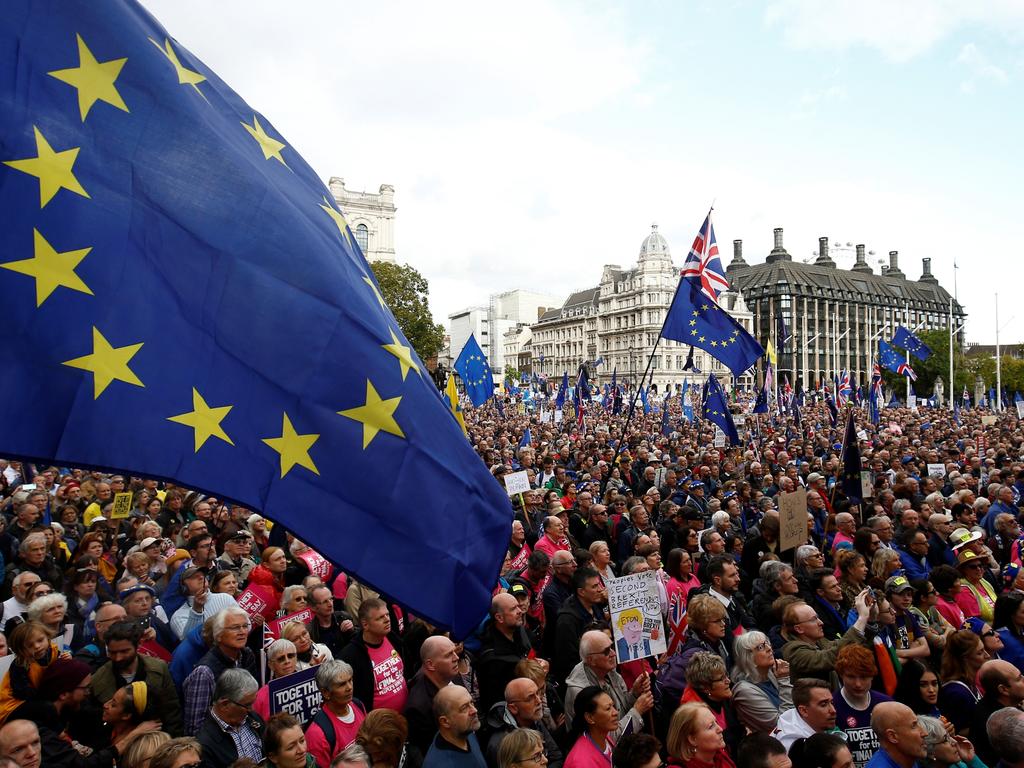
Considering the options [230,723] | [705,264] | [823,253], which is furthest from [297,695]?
[823,253]

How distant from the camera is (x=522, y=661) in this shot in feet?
15.4

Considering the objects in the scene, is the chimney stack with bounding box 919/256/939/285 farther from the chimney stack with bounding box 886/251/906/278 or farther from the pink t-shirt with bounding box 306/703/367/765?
the pink t-shirt with bounding box 306/703/367/765

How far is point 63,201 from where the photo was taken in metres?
3.04

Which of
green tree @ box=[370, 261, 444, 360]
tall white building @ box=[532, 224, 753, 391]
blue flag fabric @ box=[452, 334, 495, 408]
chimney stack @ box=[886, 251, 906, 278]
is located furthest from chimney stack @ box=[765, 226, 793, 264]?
blue flag fabric @ box=[452, 334, 495, 408]

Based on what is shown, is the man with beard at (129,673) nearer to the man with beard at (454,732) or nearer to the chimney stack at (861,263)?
the man with beard at (454,732)

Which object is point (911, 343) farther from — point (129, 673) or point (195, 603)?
point (129, 673)

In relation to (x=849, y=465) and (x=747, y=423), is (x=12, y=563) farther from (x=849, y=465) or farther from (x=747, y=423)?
(x=747, y=423)

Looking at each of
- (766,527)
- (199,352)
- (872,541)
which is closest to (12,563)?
(199,352)

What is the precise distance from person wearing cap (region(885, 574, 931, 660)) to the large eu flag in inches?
147

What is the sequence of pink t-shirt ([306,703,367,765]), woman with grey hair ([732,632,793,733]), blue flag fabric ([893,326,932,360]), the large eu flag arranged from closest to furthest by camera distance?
the large eu flag < pink t-shirt ([306,703,367,765]) < woman with grey hair ([732,632,793,733]) < blue flag fabric ([893,326,932,360])

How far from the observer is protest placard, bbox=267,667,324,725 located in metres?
4.32

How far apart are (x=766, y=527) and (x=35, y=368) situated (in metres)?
7.69

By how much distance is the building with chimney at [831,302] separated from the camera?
109 meters

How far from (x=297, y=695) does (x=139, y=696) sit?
2.87ft
